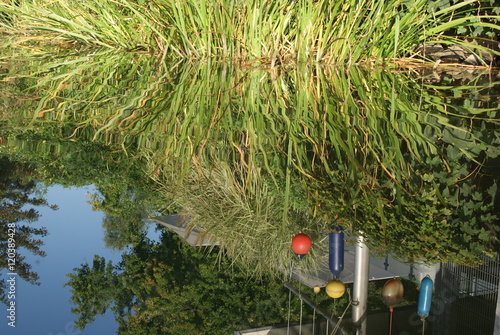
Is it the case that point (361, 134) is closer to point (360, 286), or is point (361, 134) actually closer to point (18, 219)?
point (360, 286)

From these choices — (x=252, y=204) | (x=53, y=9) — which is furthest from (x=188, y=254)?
(x=53, y=9)

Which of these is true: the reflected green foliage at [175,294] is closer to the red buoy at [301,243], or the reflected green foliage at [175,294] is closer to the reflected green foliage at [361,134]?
the red buoy at [301,243]

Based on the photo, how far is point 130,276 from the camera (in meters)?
8.20

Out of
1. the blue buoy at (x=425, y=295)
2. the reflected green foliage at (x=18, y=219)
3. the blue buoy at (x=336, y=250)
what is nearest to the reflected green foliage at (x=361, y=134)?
the blue buoy at (x=425, y=295)

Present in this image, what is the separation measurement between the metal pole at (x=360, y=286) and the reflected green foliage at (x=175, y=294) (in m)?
2.22

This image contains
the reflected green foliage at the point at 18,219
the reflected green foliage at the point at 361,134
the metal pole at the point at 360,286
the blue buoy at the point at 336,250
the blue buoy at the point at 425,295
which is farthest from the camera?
the reflected green foliage at the point at 18,219

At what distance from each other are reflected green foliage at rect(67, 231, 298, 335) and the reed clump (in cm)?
340

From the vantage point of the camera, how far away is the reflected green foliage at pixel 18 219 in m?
6.17

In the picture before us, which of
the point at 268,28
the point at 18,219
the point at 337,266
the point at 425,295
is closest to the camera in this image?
the point at 268,28

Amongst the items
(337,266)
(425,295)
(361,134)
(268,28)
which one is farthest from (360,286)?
(268,28)

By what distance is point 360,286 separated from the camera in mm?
3557

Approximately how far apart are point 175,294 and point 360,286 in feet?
12.8

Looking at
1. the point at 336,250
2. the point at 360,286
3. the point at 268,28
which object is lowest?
the point at 360,286

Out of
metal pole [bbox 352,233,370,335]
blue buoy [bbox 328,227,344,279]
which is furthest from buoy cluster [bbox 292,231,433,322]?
metal pole [bbox 352,233,370,335]
